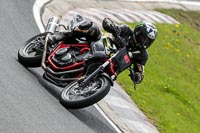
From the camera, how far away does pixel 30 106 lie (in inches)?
368

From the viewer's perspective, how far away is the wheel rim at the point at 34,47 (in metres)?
11.4

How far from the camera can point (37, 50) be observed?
11406 millimetres

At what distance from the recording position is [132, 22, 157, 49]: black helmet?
10.6m

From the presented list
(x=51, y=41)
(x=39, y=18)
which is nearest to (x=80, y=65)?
(x=51, y=41)

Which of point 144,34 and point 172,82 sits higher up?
point 144,34

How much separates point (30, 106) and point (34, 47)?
7.82ft

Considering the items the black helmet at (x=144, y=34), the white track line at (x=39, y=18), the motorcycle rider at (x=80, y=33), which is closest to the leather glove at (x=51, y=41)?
the motorcycle rider at (x=80, y=33)

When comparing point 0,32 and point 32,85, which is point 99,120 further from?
point 0,32

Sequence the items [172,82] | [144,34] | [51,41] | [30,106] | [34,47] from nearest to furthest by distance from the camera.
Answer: [30,106], [144,34], [51,41], [34,47], [172,82]

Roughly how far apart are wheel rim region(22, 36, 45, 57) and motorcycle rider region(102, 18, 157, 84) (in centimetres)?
129

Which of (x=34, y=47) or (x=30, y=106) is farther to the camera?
(x=34, y=47)

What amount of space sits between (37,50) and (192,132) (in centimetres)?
380

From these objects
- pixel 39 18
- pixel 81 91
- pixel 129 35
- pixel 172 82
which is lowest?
pixel 172 82

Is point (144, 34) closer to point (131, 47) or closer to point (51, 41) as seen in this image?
point (131, 47)
